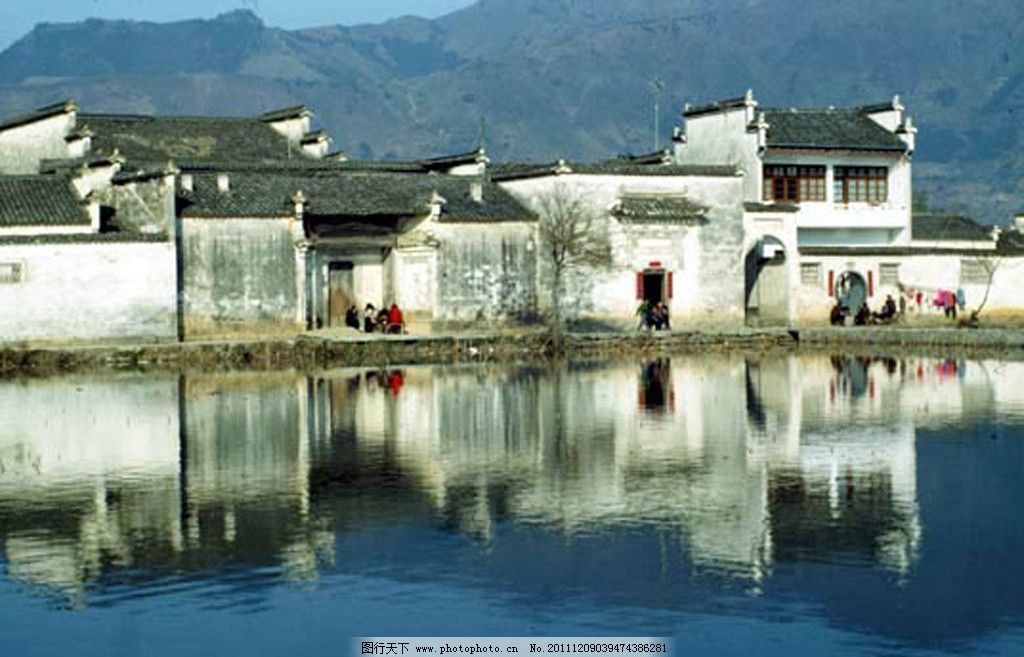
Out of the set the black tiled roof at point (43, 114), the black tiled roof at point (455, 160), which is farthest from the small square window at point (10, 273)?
the black tiled roof at point (455, 160)

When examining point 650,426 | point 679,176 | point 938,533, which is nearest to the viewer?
point 938,533

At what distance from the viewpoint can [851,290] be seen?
5450 centimetres

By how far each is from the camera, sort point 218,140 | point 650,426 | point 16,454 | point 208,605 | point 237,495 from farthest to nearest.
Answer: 1. point 218,140
2. point 650,426
3. point 16,454
4. point 237,495
5. point 208,605

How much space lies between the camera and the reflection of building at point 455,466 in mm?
18391

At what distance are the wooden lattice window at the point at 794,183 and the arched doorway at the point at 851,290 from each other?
9.86 feet

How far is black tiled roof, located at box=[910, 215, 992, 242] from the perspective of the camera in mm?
58188

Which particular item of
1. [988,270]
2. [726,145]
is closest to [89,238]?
[726,145]

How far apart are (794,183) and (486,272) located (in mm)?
10947

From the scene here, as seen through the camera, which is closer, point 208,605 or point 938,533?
point 208,605

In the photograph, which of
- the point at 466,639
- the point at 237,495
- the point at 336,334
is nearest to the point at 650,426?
the point at 237,495

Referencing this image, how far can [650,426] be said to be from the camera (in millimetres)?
28047

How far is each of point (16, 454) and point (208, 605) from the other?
10.3 metres

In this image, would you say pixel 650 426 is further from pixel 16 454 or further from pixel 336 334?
pixel 336 334

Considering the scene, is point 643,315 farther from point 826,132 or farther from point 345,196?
point 826,132
